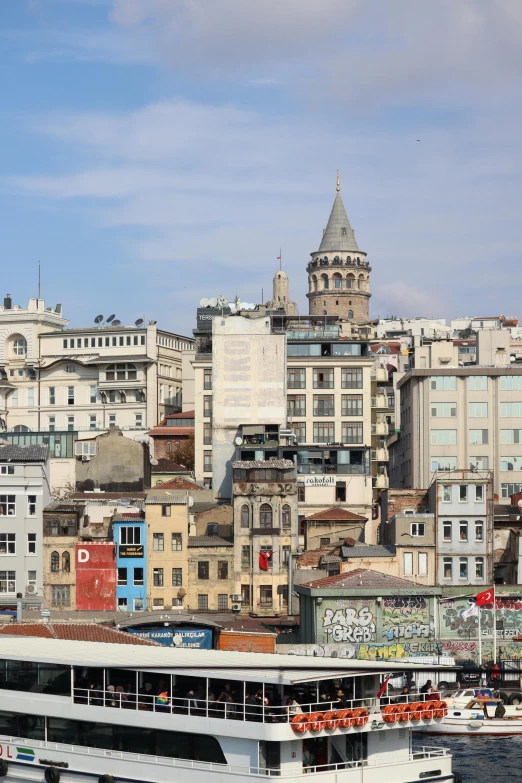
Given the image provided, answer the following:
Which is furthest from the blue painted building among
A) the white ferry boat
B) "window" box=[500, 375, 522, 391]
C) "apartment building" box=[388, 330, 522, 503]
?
the white ferry boat

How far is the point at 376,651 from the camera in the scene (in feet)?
264

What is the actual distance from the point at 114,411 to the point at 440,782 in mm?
95283

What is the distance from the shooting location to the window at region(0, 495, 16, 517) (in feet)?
306

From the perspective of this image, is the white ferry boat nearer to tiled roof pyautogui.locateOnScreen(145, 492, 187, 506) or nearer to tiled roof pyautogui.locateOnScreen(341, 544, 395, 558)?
tiled roof pyautogui.locateOnScreen(341, 544, 395, 558)

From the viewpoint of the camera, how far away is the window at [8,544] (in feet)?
302

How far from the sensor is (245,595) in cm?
8881

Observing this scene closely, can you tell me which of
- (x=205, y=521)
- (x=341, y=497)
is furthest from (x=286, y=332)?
(x=205, y=521)

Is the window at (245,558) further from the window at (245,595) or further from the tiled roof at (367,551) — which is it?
the tiled roof at (367,551)

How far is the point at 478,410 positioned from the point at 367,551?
24694 mm

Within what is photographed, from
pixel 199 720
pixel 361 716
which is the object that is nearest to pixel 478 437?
pixel 361 716

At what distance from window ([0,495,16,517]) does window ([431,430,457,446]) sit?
32.8 m

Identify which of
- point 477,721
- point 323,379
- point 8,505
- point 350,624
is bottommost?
point 477,721

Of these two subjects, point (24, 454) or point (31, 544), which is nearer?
point (31, 544)

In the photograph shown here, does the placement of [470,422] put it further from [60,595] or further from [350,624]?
[60,595]
